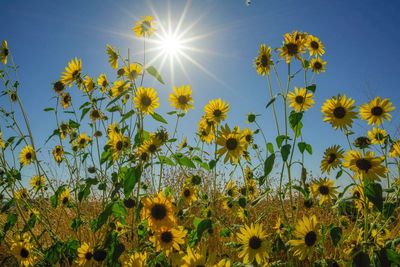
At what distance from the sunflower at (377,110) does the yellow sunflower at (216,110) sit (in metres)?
1.07

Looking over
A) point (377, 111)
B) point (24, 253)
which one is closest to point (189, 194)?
point (24, 253)

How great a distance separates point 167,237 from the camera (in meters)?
1.84

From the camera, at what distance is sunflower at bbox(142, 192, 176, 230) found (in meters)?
1.85

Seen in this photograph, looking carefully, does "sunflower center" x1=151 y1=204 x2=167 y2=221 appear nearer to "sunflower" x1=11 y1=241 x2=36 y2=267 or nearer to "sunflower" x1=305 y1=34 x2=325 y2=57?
"sunflower" x1=11 y1=241 x2=36 y2=267

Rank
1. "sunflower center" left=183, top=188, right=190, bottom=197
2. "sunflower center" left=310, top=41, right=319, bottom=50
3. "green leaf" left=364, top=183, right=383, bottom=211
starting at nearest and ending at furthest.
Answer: "green leaf" left=364, top=183, right=383, bottom=211 < "sunflower center" left=310, top=41, right=319, bottom=50 < "sunflower center" left=183, top=188, right=190, bottom=197

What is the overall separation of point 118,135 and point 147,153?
0.33 meters

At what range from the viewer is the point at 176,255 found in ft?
5.96

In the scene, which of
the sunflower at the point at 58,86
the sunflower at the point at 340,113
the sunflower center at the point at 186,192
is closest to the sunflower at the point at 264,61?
the sunflower at the point at 340,113

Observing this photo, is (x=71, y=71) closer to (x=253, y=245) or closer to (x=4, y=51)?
(x=4, y=51)

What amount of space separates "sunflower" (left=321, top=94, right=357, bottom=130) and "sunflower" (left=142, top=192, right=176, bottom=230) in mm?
1268

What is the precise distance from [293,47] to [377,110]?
0.87m

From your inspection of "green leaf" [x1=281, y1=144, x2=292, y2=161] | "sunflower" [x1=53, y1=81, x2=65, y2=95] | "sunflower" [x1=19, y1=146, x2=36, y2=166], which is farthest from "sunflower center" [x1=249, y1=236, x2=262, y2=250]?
"sunflower" [x1=19, y1=146, x2=36, y2=166]

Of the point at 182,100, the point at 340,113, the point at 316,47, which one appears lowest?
the point at 340,113

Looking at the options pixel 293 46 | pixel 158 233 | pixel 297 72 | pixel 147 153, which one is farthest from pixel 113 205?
pixel 293 46
